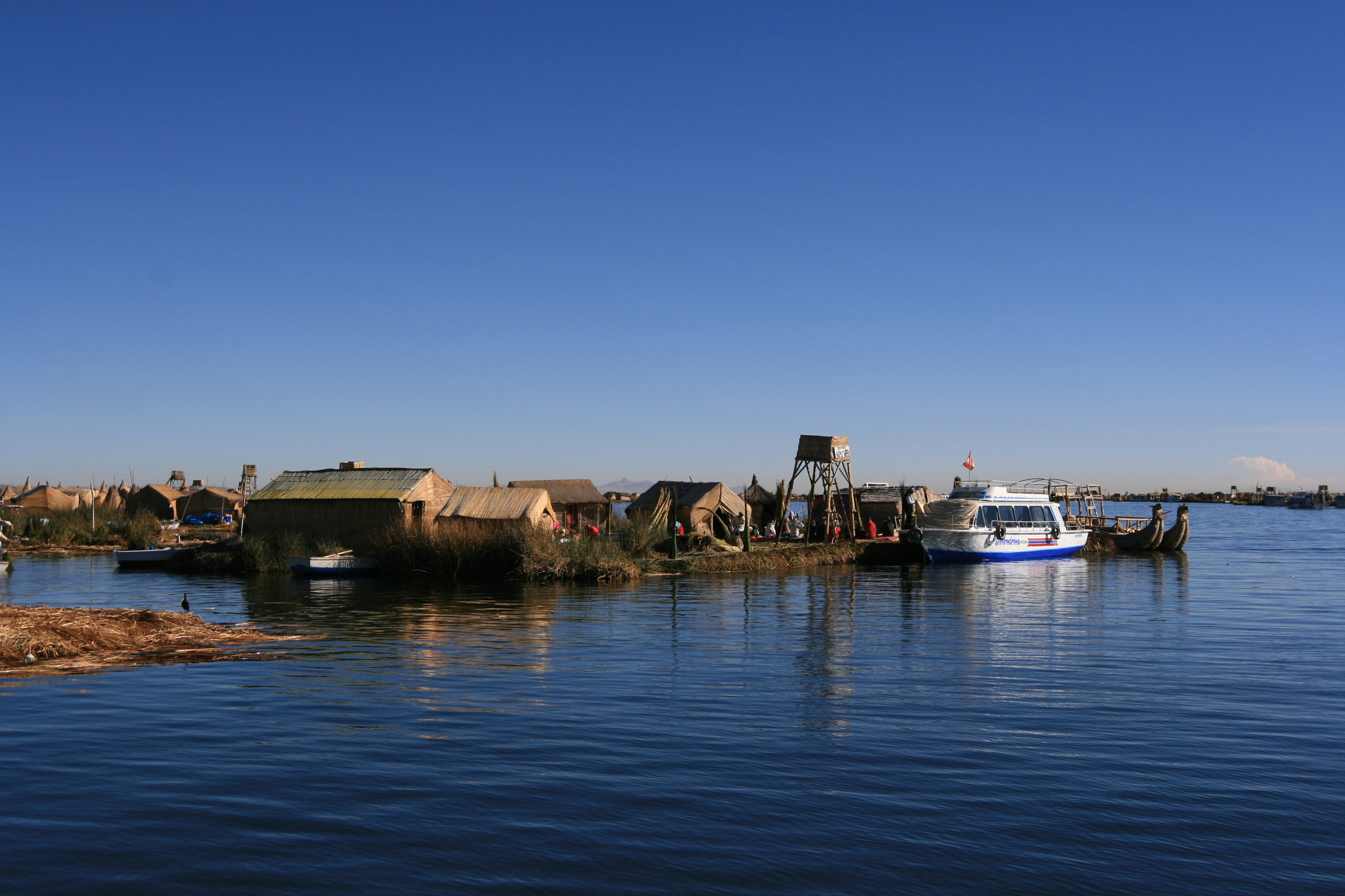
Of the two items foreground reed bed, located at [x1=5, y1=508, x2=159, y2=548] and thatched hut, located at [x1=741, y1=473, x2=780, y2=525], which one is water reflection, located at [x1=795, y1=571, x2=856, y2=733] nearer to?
thatched hut, located at [x1=741, y1=473, x2=780, y2=525]

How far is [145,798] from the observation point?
1102 cm

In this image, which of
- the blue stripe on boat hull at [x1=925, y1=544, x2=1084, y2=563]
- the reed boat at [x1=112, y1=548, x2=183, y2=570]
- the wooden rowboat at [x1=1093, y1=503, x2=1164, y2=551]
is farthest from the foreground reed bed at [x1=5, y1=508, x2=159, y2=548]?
the wooden rowboat at [x1=1093, y1=503, x2=1164, y2=551]

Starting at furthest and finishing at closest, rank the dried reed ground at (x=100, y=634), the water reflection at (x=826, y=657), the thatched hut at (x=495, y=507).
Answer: the thatched hut at (x=495, y=507) → the dried reed ground at (x=100, y=634) → the water reflection at (x=826, y=657)

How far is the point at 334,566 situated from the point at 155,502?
4848 cm

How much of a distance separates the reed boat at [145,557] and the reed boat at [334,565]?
8855 millimetres

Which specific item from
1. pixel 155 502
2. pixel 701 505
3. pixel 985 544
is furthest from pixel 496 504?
pixel 155 502

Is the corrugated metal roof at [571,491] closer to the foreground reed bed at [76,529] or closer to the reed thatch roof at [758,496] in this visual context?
the reed thatch roof at [758,496]

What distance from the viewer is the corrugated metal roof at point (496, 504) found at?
46.1m

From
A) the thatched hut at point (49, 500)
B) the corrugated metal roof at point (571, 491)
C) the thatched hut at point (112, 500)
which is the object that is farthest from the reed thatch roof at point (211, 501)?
the corrugated metal roof at point (571, 491)

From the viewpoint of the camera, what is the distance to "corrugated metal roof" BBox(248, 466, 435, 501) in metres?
47.1

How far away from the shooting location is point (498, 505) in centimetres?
4678

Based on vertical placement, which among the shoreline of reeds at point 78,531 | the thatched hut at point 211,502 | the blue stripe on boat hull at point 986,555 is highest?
the thatched hut at point 211,502

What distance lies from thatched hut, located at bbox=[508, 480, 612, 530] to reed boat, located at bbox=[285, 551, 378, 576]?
617 inches

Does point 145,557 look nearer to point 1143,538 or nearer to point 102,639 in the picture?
point 102,639
